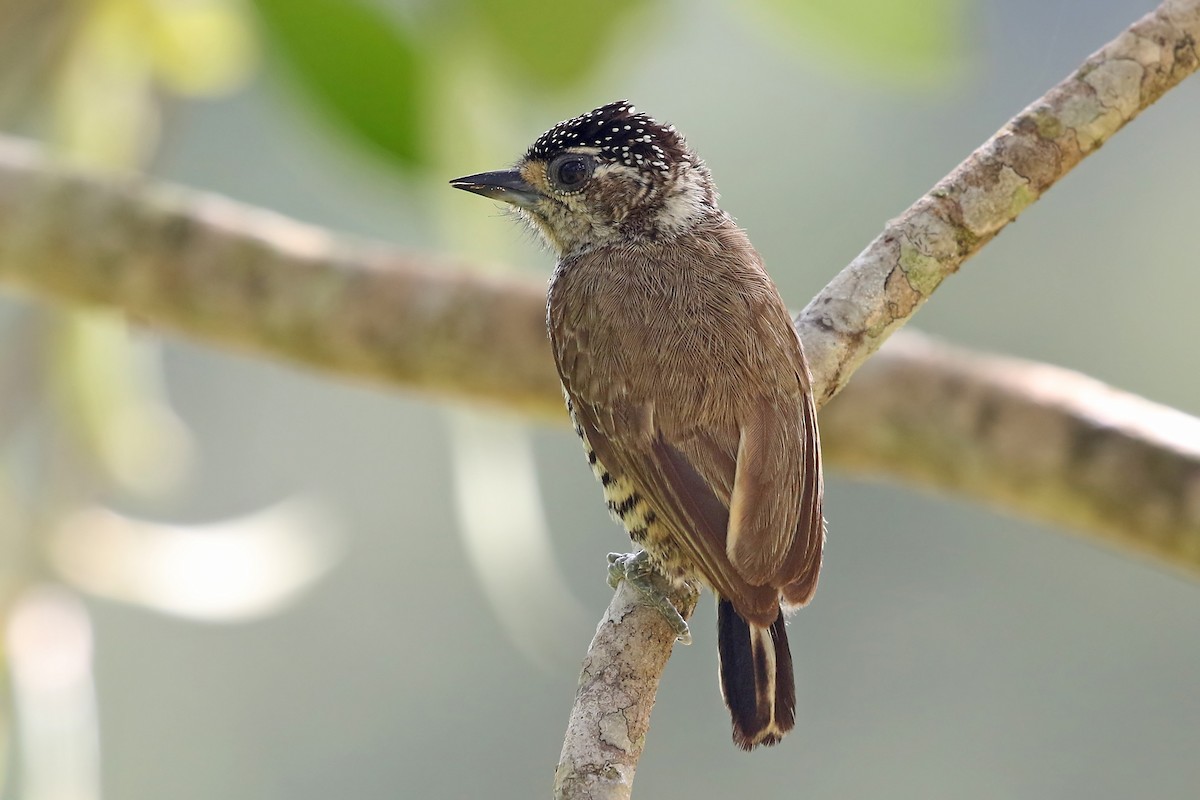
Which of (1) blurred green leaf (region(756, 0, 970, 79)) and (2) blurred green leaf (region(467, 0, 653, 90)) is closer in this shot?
(1) blurred green leaf (region(756, 0, 970, 79))

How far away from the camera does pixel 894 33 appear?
2547 mm

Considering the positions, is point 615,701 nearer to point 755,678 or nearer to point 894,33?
point 755,678

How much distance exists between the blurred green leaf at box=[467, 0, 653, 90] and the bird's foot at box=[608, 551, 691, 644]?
38.5 inches

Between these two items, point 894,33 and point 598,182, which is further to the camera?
point 598,182

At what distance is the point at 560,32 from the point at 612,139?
0.76 feet

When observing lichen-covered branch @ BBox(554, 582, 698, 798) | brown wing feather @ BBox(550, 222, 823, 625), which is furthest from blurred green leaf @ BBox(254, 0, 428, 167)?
lichen-covered branch @ BBox(554, 582, 698, 798)

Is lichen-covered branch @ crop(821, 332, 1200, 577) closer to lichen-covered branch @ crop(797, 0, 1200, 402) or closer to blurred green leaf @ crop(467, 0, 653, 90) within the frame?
lichen-covered branch @ crop(797, 0, 1200, 402)

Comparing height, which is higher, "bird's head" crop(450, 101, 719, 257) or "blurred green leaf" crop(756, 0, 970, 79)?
"blurred green leaf" crop(756, 0, 970, 79)

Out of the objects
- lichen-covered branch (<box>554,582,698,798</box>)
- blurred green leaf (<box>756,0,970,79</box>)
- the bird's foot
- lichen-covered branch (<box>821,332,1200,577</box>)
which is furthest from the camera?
lichen-covered branch (<box>821,332,1200,577</box>)

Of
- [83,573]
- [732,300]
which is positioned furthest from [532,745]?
[732,300]

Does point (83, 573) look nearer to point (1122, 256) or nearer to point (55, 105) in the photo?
point (55, 105)

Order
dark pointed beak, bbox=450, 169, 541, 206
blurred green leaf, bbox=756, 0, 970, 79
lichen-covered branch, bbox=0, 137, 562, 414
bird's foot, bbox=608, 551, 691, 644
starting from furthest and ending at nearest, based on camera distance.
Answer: lichen-covered branch, bbox=0, 137, 562, 414 < dark pointed beak, bbox=450, 169, 541, 206 < blurred green leaf, bbox=756, 0, 970, 79 < bird's foot, bbox=608, 551, 691, 644

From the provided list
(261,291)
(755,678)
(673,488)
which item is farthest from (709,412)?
(261,291)

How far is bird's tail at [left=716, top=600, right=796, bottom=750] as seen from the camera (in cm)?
204
